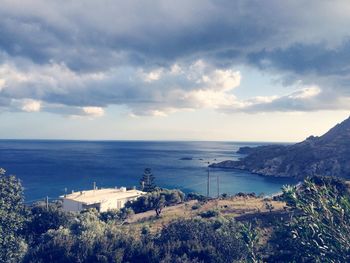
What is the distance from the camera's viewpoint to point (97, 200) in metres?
76.5

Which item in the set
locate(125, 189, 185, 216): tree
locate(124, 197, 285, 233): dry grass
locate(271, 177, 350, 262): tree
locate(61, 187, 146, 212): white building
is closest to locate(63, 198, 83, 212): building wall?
locate(61, 187, 146, 212): white building

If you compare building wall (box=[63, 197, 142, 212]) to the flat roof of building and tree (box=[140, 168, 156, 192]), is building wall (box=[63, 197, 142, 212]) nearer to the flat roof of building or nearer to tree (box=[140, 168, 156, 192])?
the flat roof of building

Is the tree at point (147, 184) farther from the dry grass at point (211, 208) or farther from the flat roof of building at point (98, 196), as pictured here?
the dry grass at point (211, 208)

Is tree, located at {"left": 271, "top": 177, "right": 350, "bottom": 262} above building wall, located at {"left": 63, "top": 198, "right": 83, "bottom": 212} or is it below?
above

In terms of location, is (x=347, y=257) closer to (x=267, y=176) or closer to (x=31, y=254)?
(x=31, y=254)

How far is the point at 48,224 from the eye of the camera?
42500 millimetres

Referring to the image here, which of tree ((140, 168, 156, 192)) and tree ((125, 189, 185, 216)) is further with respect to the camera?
tree ((140, 168, 156, 192))


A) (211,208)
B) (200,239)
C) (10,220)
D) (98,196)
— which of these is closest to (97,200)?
(98,196)

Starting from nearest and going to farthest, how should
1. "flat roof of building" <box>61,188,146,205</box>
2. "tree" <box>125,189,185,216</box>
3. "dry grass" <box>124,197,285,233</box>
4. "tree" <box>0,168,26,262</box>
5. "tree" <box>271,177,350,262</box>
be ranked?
"tree" <box>271,177,350,262</box>
"tree" <box>0,168,26,262</box>
"dry grass" <box>124,197,285,233</box>
"tree" <box>125,189,185,216</box>
"flat roof of building" <box>61,188,146,205</box>

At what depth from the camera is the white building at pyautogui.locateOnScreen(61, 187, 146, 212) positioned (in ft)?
243

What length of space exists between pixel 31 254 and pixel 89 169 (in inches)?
6057

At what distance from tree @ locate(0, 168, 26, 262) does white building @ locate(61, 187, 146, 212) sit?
1566 inches

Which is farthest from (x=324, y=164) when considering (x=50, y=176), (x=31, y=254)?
(x=31, y=254)

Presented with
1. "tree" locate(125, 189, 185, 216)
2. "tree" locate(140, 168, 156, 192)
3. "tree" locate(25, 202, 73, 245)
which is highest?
"tree" locate(25, 202, 73, 245)
